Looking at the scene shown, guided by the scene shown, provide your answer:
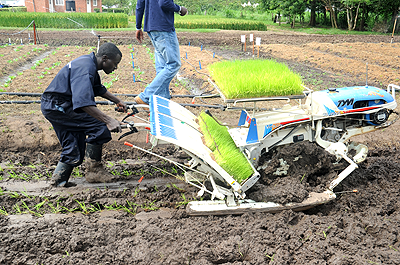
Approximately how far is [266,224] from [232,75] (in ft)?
5.43

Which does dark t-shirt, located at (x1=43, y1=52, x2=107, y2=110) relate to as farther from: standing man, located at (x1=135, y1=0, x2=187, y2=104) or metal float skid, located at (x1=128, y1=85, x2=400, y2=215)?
standing man, located at (x1=135, y1=0, x2=187, y2=104)

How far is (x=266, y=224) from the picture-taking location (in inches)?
131

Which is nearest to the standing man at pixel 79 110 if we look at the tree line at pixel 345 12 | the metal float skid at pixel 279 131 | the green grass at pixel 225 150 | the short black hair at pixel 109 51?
the short black hair at pixel 109 51

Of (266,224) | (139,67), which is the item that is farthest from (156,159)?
(139,67)

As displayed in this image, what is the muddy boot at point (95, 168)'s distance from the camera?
13.3 ft

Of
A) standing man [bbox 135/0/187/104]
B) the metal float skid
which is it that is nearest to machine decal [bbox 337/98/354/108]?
the metal float skid

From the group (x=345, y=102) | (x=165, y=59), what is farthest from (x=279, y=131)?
(x=165, y=59)

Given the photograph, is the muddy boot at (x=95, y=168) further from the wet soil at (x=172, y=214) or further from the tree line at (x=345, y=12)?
the tree line at (x=345, y=12)

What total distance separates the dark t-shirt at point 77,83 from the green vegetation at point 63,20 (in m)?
20.9

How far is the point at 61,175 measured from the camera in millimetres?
4012

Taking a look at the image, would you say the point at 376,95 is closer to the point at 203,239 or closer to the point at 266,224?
the point at 266,224

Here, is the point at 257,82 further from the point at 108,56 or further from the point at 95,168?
the point at 95,168

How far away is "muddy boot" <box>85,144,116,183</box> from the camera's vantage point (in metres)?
4.07

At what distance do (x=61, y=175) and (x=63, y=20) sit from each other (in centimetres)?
2366
